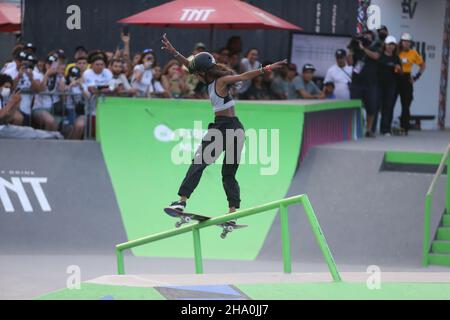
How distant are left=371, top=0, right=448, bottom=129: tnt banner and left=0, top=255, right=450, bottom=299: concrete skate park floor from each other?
7888 mm

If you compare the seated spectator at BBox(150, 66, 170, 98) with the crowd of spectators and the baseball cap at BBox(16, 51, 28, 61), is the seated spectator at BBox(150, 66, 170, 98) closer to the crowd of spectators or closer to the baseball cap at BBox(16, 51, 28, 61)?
the crowd of spectators

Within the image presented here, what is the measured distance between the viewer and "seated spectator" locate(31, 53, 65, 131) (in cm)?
1720

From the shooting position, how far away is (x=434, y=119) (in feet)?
78.0

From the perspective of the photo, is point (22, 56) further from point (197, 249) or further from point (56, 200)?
point (197, 249)

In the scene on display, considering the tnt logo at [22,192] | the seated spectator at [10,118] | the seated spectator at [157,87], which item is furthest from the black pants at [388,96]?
the tnt logo at [22,192]

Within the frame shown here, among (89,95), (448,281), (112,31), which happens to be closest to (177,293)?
(448,281)

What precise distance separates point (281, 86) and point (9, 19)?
23.6ft

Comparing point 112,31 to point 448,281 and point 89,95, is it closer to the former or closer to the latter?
point 89,95

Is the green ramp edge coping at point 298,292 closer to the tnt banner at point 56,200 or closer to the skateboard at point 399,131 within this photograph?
the tnt banner at point 56,200

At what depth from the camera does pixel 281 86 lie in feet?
65.3

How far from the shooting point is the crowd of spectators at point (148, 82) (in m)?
17.2

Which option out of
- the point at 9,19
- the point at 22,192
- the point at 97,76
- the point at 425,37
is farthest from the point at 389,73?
the point at 9,19

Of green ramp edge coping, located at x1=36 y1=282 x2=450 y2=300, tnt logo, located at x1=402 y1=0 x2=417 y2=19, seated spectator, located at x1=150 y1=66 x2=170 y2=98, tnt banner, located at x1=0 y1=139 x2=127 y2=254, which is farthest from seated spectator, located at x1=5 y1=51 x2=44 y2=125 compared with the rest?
tnt logo, located at x1=402 y1=0 x2=417 y2=19

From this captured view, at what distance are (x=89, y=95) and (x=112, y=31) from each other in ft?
20.7
